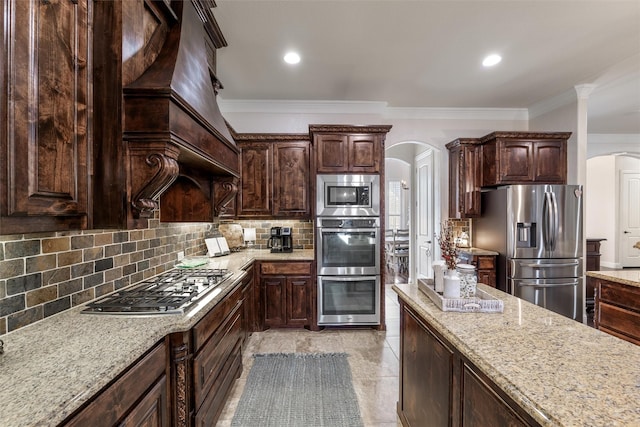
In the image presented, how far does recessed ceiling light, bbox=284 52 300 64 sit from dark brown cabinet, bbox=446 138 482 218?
2.50m

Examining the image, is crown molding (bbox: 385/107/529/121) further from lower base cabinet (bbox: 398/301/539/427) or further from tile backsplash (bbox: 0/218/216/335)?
tile backsplash (bbox: 0/218/216/335)

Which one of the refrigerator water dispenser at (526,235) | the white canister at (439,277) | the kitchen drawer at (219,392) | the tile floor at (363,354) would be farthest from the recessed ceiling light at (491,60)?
the kitchen drawer at (219,392)

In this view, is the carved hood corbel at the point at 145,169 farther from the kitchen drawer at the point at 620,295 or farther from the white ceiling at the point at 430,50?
the kitchen drawer at the point at 620,295

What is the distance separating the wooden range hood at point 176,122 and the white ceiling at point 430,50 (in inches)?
22.7

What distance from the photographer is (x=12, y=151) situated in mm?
904

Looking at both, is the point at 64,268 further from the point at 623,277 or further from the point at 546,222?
the point at 546,222

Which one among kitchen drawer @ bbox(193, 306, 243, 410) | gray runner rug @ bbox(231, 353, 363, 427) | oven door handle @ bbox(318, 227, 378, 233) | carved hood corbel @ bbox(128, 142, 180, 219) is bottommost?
gray runner rug @ bbox(231, 353, 363, 427)

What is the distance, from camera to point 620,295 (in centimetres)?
216

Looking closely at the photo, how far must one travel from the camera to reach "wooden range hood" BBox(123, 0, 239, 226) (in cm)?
126

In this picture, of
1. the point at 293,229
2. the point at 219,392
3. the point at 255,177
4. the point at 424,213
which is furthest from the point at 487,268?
the point at 219,392

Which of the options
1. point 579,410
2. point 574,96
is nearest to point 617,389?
point 579,410

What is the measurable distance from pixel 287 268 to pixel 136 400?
2423 millimetres

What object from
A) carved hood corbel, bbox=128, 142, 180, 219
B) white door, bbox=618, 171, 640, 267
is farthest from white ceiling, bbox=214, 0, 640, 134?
white door, bbox=618, 171, 640, 267

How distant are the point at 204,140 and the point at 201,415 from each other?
1570 mm
